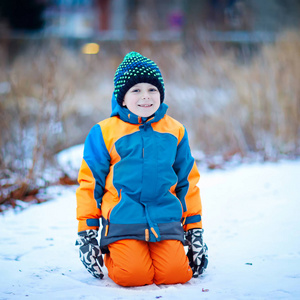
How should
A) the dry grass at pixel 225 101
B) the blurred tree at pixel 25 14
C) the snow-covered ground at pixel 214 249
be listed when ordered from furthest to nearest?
the blurred tree at pixel 25 14 < the dry grass at pixel 225 101 < the snow-covered ground at pixel 214 249

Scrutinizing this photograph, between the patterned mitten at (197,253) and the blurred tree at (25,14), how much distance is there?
18613mm

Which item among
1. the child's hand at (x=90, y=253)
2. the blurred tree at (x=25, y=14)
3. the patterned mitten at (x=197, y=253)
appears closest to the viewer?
the child's hand at (x=90, y=253)

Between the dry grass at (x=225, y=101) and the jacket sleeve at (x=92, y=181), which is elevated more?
the dry grass at (x=225, y=101)

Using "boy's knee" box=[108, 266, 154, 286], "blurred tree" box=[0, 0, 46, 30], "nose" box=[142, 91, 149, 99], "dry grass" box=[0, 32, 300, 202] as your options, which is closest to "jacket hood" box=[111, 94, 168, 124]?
"nose" box=[142, 91, 149, 99]

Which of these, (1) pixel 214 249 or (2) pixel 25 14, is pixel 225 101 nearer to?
(1) pixel 214 249

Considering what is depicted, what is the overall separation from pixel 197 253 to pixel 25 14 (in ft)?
62.7

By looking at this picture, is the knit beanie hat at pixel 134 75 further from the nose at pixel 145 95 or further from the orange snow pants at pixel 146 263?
the orange snow pants at pixel 146 263

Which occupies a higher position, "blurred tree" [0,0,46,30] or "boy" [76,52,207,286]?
"blurred tree" [0,0,46,30]

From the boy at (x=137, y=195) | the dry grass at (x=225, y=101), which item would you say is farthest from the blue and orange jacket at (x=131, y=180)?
the dry grass at (x=225, y=101)

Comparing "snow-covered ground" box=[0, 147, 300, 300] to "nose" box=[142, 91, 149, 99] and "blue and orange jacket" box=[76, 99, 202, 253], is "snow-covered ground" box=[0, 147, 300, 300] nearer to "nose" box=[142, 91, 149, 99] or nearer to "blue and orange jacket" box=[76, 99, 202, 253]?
"blue and orange jacket" box=[76, 99, 202, 253]

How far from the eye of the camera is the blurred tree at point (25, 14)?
61.3 feet

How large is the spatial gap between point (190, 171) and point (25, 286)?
1.07 metres

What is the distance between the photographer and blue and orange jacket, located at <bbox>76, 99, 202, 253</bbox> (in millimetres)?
2086

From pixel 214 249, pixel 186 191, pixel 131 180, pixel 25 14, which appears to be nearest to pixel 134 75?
pixel 131 180
